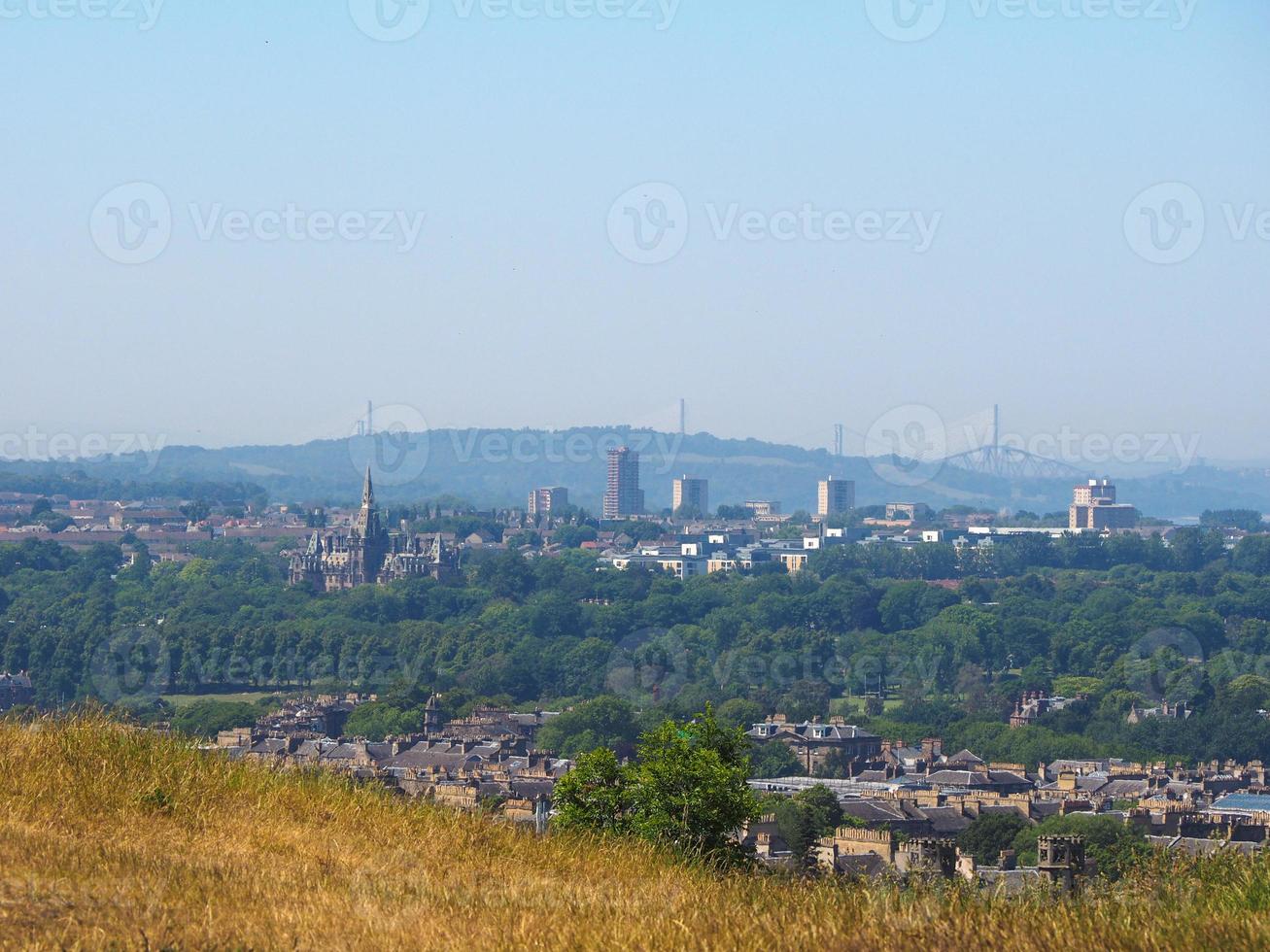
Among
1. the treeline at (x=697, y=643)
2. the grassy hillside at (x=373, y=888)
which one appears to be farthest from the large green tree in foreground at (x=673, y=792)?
the treeline at (x=697, y=643)

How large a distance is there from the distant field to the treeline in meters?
1.18

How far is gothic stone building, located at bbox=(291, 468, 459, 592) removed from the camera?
114000 mm

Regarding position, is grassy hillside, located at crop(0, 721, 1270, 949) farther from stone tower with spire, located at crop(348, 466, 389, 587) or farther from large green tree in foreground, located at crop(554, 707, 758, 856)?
stone tower with spire, located at crop(348, 466, 389, 587)

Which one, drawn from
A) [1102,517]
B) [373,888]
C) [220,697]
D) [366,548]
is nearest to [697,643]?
[220,697]

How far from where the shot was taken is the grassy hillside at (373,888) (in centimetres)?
599

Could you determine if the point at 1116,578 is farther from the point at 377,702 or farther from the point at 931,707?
the point at 377,702

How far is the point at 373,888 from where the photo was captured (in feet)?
22.2

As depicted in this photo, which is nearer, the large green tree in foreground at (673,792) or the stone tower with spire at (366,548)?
the large green tree in foreground at (673,792)

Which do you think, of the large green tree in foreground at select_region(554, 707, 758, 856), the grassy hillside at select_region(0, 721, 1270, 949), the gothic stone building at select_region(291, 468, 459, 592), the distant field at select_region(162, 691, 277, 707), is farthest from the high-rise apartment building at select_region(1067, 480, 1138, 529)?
the grassy hillside at select_region(0, 721, 1270, 949)

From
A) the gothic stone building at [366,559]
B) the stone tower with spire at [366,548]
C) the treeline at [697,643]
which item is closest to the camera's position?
the treeline at [697,643]

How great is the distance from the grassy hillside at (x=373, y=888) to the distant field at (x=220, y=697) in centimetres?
5134

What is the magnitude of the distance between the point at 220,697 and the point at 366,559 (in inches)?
2108

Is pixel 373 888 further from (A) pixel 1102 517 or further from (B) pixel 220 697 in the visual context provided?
(A) pixel 1102 517

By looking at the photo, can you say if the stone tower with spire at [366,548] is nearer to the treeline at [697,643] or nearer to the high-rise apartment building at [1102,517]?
the treeline at [697,643]
